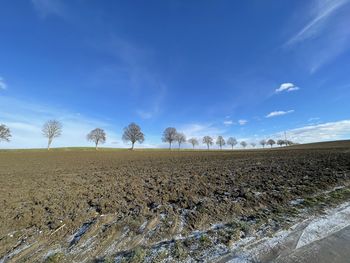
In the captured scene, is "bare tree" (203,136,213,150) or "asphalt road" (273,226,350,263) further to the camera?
"bare tree" (203,136,213,150)

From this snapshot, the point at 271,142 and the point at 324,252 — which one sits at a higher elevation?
the point at 271,142

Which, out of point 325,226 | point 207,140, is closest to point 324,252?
point 325,226

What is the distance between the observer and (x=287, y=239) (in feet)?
13.8

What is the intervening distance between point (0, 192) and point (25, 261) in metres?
8.79

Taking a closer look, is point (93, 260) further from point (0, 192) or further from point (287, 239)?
point (0, 192)

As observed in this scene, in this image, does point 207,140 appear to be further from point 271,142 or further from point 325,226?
point 325,226

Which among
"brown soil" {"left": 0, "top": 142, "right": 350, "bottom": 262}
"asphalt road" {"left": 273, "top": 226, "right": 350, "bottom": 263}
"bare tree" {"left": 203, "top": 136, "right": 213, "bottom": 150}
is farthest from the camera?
"bare tree" {"left": 203, "top": 136, "right": 213, "bottom": 150}

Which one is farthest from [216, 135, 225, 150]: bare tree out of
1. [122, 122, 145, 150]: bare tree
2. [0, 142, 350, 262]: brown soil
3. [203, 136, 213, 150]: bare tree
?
[0, 142, 350, 262]: brown soil

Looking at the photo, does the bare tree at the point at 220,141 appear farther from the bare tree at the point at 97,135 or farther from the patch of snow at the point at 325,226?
the patch of snow at the point at 325,226

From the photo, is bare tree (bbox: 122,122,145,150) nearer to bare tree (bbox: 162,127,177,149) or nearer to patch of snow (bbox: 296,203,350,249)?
bare tree (bbox: 162,127,177,149)

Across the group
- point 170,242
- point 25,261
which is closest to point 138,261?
point 170,242

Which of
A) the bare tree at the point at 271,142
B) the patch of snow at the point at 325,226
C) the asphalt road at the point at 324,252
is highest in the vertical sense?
the bare tree at the point at 271,142

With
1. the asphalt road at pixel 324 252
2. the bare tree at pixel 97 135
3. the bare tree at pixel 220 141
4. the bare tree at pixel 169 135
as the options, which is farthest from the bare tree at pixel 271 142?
the asphalt road at pixel 324 252

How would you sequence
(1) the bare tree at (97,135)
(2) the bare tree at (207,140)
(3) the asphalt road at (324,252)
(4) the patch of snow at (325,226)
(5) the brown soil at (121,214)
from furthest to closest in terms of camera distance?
1. (2) the bare tree at (207,140)
2. (1) the bare tree at (97,135)
3. (5) the brown soil at (121,214)
4. (4) the patch of snow at (325,226)
5. (3) the asphalt road at (324,252)
